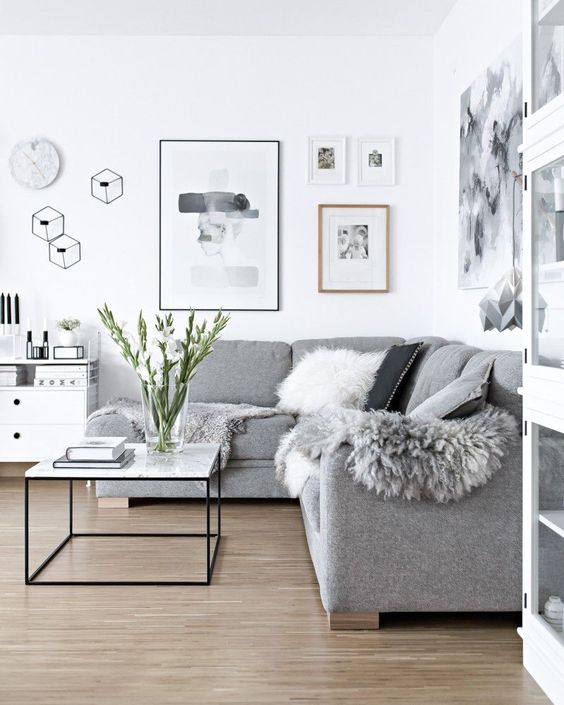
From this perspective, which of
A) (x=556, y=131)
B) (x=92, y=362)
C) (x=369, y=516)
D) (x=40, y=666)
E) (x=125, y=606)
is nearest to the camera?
(x=556, y=131)

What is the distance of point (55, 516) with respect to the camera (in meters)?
3.91

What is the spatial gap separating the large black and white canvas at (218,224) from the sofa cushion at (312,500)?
2.41 meters

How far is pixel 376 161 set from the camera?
504 cm

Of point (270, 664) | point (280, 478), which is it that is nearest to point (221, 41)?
point (280, 478)

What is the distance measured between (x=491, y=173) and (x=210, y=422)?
189cm

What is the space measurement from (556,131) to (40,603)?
7.32 ft

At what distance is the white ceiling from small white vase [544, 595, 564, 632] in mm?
3582

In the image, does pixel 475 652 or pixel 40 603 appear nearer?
pixel 475 652

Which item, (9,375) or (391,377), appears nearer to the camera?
(391,377)

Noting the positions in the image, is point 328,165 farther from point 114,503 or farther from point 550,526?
point 550,526

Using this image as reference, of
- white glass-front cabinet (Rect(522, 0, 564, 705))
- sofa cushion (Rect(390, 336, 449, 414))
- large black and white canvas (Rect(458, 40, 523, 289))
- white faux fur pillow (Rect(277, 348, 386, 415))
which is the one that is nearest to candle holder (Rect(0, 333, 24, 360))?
white faux fur pillow (Rect(277, 348, 386, 415))

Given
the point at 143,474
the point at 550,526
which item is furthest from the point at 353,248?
the point at 550,526

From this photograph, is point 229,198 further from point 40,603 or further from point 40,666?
point 40,666

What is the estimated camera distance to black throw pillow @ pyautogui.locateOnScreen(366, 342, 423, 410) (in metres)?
3.75
